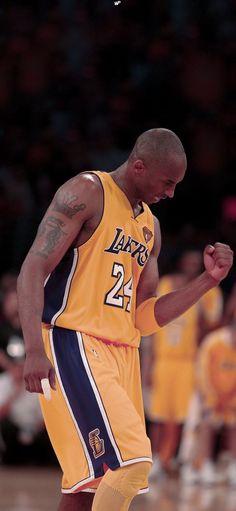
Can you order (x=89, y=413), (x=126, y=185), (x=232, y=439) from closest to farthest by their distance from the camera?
(x=89, y=413) → (x=126, y=185) → (x=232, y=439)

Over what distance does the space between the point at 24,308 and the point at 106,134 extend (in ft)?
27.2

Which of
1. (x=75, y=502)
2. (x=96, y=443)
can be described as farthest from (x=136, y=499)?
(x=96, y=443)

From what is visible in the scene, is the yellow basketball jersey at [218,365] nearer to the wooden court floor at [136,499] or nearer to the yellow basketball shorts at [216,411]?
the yellow basketball shorts at [216,411]

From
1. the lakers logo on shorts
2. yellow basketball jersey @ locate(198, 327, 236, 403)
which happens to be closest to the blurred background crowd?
yellow basketball jersey @ locate(198, 327, 236, 403)

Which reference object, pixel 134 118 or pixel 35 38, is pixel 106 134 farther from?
pixel 35 38

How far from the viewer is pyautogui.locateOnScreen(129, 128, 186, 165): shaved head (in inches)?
177

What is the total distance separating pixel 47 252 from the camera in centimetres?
436

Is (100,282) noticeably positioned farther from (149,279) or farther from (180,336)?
(180,336)

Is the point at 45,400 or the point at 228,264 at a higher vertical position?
the point at 228,264

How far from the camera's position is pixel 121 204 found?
4.60 m

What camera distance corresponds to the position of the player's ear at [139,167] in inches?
179

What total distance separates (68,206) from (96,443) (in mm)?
927

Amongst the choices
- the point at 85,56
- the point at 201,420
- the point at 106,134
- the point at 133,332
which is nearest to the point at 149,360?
the point at 201,420

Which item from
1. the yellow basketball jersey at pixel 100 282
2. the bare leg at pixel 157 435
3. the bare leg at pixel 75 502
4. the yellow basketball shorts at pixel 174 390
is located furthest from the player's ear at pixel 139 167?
the bare leg at pixel 157 435
